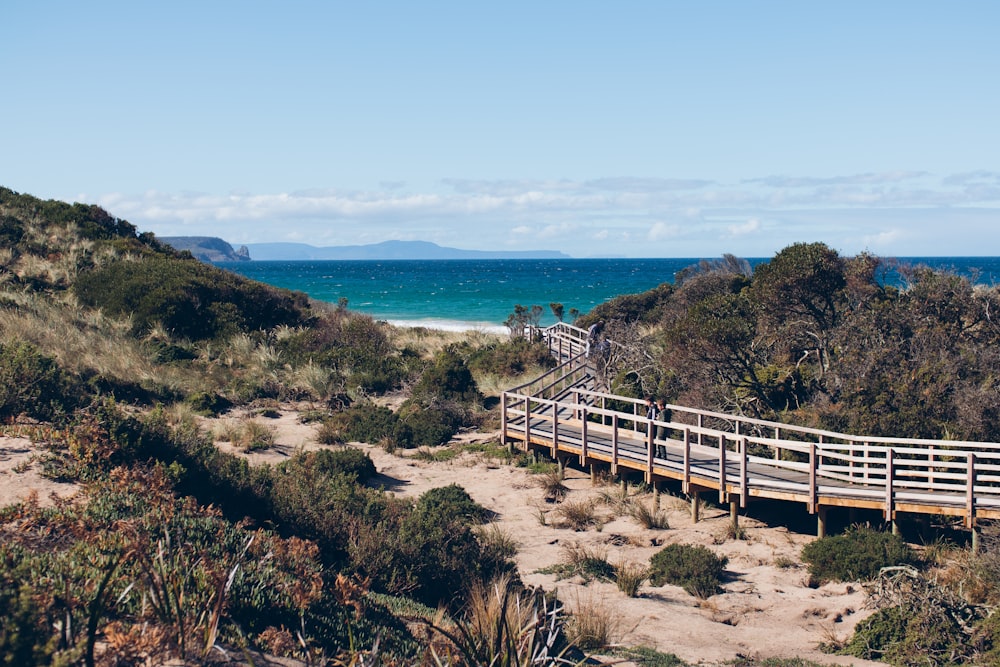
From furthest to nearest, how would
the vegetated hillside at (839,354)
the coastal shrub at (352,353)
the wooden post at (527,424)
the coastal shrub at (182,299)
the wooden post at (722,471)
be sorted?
the coastal shrub at (182,299)
the coastal shrub at (352,353)
the wooden post at (527,424)
the vegetated hillside at (839,354)
the wooden post at (722,471)

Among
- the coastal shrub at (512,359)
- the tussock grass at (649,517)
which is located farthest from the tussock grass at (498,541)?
the coastal shrub at (512,359)

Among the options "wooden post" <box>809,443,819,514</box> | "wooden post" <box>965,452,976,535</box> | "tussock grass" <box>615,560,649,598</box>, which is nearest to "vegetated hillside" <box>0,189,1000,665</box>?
"tussock grass" <box>615,560,649,598</box>

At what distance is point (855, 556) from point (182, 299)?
22726mm

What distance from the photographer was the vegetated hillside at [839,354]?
45.5 feet

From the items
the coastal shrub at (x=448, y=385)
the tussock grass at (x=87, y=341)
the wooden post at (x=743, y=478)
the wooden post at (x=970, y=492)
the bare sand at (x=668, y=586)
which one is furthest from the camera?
the coastal shrub at (x=448, y=385)

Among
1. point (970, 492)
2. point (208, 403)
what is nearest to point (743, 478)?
point (970, 492)

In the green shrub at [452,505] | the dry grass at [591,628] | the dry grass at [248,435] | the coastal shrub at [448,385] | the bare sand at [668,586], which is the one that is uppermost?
the coastal shrub at [448,385]

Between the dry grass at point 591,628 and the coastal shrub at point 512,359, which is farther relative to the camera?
the coastal shrub at point 512,359

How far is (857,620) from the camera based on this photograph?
941cm

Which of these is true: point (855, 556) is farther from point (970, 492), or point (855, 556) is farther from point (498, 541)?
point (498, 541)

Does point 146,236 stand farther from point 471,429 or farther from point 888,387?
point 888,387

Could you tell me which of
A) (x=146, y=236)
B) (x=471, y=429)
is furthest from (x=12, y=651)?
(x=146, y=236)

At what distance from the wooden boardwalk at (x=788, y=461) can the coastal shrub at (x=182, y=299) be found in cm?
1371

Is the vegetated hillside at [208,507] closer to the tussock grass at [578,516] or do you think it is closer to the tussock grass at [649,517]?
the tussock grass at [578,516]
